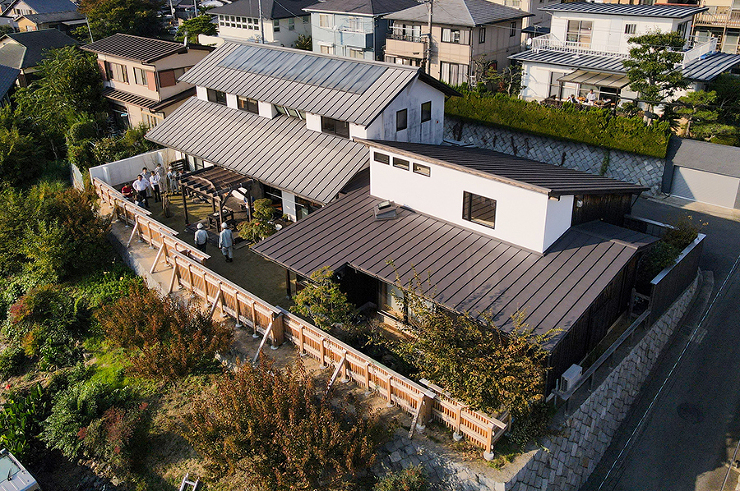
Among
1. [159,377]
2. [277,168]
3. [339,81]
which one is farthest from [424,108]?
[159,377]

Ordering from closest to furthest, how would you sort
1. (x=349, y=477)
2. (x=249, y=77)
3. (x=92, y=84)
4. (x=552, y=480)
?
(x=349, y=477) → (x=552, y=480) → (x=249, y=77) → (x=92, y=84)

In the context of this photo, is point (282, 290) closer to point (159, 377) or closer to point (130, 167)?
point (159, 377)

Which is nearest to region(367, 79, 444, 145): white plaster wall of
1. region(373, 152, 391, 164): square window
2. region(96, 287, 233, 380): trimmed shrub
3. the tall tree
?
region(373, 152, 391, 164): square window

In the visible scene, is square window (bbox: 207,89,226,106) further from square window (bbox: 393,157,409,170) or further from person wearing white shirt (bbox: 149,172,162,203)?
square window (bbox: 393,157,409,170)

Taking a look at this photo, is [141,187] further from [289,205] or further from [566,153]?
[566,153]

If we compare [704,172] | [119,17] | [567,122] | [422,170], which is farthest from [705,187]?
[119,17]
